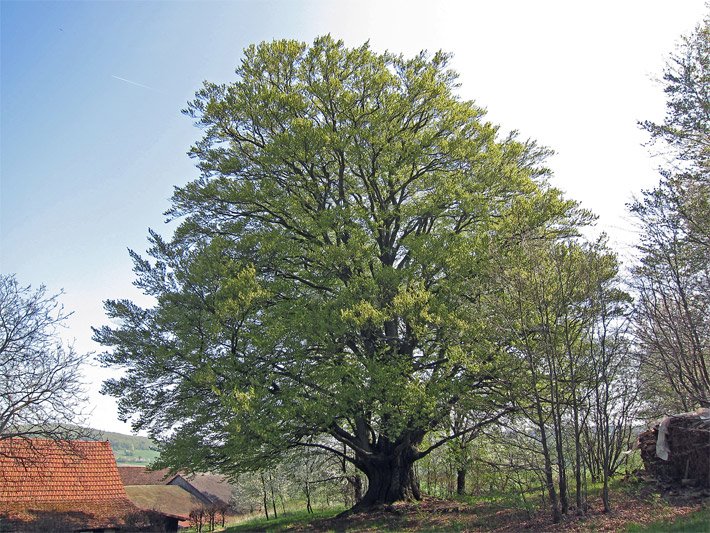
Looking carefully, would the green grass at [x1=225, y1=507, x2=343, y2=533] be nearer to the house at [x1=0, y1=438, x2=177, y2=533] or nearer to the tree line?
the tree line

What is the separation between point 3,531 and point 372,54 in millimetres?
19233

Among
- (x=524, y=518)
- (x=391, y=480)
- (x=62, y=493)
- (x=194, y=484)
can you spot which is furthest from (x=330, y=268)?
(x=194, y=484)

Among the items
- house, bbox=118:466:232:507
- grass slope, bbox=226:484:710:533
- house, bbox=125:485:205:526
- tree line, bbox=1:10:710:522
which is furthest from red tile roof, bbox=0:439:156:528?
house, bbox=118:466:232:507

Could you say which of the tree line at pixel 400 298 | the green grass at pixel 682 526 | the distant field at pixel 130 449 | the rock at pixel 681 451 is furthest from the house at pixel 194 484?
the distant field at pixel 130 449

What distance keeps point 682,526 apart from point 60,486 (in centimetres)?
2220

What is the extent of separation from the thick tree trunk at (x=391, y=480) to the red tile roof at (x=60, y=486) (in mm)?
10172

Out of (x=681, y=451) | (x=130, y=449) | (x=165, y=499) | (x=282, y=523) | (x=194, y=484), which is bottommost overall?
(x=130, y=449)

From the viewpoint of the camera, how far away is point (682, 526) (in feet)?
27.9

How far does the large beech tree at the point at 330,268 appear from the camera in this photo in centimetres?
1361

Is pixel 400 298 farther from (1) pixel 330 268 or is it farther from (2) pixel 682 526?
(2) pixel 682 526

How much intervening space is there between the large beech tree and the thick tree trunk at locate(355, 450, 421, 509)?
4 centimetres

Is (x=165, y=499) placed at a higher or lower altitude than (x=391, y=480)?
lower

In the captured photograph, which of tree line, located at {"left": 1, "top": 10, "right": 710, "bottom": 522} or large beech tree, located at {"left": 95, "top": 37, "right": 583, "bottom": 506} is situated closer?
tree line, located at {"left": 1, "top": 10, "right": 710, "bottom": 522}

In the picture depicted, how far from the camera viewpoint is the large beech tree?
13.6m
